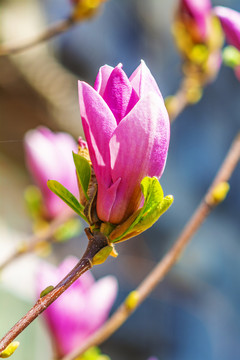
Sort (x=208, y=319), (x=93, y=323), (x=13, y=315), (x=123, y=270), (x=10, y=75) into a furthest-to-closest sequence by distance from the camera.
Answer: (x=208, y=319) → (x=123, y=270) → (x=10, y=75) → (x=13, y=315) → (x=93, y=323)

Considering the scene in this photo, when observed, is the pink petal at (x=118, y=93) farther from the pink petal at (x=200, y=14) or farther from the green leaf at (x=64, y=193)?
the pink petal at (x=200, y=14)

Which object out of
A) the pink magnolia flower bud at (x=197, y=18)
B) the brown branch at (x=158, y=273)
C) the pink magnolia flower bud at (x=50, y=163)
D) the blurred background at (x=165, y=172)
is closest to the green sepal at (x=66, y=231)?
the pink magnolia flower bud at (x=50, y=163)

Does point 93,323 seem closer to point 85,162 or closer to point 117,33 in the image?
point 85,162

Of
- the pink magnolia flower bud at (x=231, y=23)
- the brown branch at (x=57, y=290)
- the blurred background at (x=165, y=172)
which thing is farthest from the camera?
the blurred background at (x=165, y=172)

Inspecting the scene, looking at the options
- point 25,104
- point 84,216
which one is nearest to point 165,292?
point 25,104

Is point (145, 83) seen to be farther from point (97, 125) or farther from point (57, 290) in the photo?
point (57, 290)

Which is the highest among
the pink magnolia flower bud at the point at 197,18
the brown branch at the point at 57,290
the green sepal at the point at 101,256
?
the pink magnolia flower bud at the point at 197,18

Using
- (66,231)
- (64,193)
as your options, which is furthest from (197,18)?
(64,193)

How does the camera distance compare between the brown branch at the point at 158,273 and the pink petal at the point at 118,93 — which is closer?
the pink petal at the point at 118,93
